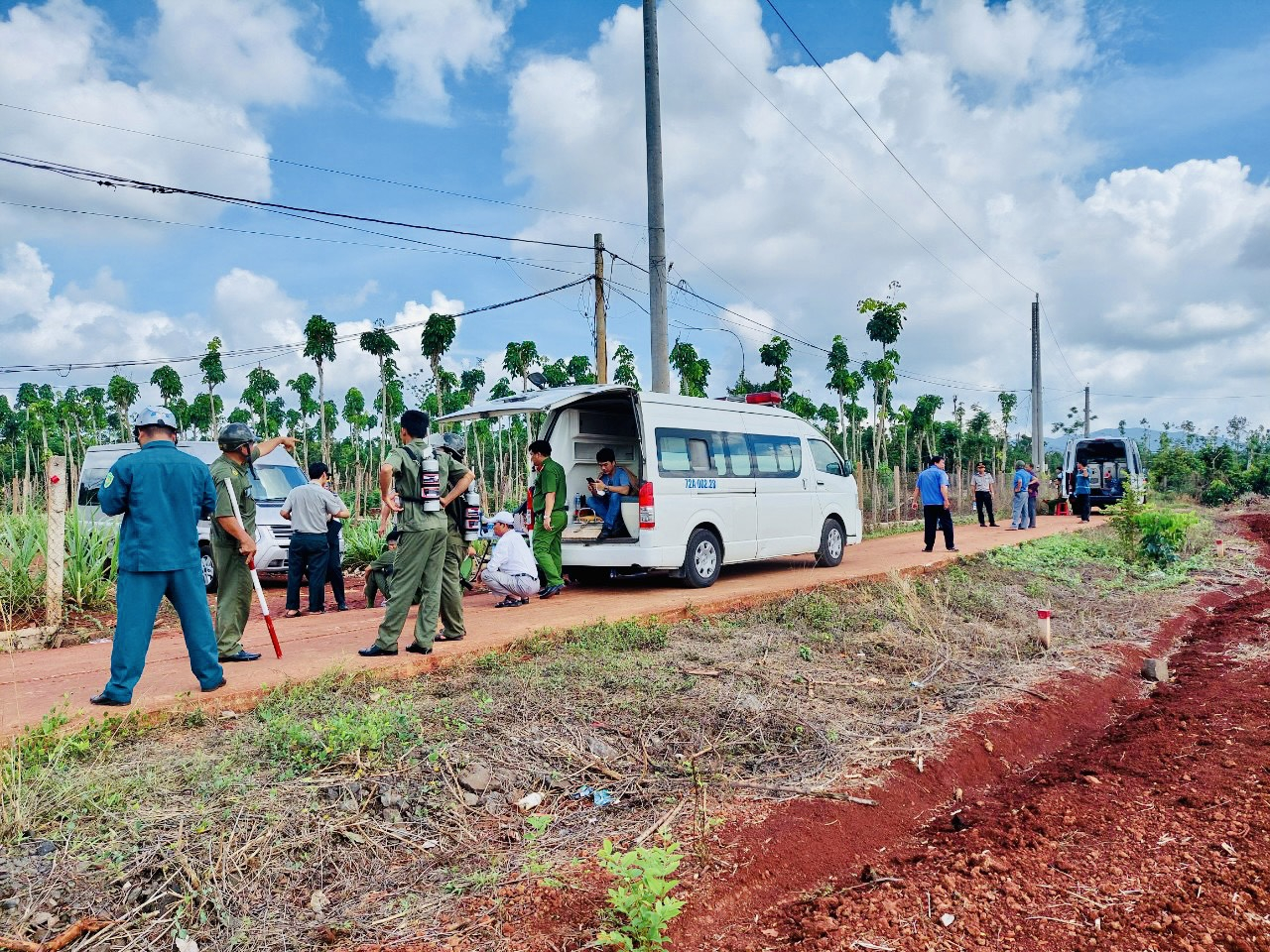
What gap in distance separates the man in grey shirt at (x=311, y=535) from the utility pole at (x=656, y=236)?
237 inches

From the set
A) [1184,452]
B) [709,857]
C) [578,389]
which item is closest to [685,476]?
[578,389]

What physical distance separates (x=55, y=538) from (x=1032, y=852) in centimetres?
869

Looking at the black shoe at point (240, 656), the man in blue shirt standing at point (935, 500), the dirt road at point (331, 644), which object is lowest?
the dirt road at point (331, 644)

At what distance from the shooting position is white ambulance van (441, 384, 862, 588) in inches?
367

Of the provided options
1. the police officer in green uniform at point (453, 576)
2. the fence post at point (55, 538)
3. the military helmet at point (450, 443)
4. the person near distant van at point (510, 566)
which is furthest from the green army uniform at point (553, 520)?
the fence post at point (55, 538)

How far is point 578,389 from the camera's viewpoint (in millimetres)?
9438

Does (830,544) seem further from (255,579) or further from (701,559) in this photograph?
(255,579)

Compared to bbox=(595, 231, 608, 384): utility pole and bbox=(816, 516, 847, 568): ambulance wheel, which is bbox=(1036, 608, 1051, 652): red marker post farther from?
bbox=(595, 231, 608, 384): utility pole

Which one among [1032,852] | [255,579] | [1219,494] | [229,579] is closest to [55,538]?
[229,579]

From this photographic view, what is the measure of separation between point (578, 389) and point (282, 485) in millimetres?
5658

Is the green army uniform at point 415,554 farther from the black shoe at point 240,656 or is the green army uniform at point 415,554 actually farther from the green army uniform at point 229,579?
the green army uniform at point 229,579

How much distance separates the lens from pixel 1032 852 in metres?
3.71

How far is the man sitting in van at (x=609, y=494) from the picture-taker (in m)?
9.89

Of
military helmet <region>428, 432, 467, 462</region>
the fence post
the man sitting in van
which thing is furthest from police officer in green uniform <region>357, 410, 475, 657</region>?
the fence post
